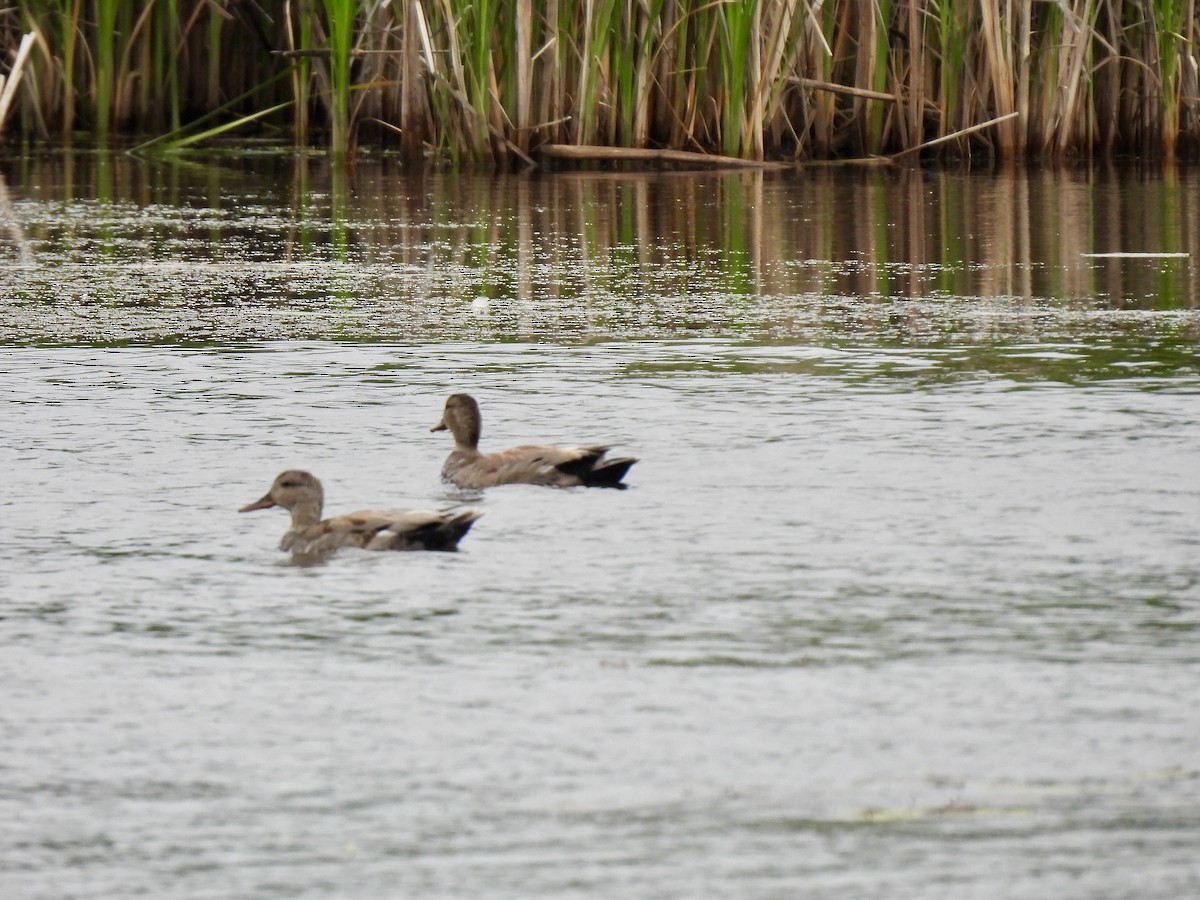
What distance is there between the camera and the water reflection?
8.77 m

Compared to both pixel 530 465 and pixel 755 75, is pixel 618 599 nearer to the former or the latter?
pixel 530 465

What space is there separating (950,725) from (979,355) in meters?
4.24

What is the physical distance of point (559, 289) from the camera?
9750 millimetres

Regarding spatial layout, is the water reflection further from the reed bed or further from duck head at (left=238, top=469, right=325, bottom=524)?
duck head at (left=238, top=469, right=325, bottom=524)

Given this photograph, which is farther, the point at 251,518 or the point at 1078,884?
the point at 251,518

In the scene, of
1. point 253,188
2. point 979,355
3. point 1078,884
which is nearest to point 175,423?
point 979,355

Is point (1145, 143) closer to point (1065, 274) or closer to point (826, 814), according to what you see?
point (1065, 274)

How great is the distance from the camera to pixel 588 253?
1114 cm

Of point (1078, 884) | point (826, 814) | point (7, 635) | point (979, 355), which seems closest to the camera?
point (1078, 884)

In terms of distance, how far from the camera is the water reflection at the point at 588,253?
877cm

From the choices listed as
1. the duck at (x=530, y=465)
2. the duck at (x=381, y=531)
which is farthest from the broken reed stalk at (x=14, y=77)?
the duck at (x=381, y=531)

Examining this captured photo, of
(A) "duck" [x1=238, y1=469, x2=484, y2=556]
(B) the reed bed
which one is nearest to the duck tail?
(A) "duck" [x1=238, y1=469, x2=484, y2=556]

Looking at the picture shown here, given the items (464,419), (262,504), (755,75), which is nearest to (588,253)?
(755,75)

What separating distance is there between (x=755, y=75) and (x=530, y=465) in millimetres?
9815
